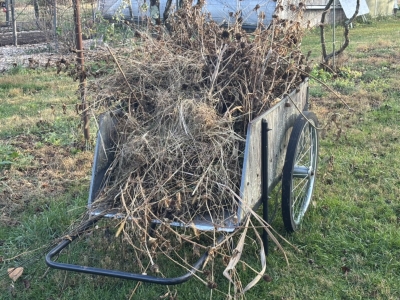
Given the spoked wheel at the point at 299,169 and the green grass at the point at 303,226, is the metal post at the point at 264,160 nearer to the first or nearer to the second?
the spoked wheel at the point at 299,169

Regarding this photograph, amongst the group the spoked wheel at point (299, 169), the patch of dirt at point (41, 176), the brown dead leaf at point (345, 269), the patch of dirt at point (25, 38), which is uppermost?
the patch of dirt at point (25, 38)

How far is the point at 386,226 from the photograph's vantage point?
12.3 ft

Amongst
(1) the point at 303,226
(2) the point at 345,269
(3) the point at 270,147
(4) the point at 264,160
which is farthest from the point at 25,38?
(2) the point at 345,269

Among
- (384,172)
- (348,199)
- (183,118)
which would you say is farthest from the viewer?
(384,172)

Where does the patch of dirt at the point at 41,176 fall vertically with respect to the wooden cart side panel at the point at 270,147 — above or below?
below

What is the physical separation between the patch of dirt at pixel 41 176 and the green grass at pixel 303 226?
0.06ft

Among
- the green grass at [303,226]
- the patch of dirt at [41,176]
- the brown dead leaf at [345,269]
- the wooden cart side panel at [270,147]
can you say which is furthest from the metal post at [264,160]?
the patch of dirt at [41,176]

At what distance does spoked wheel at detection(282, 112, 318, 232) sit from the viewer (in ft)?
10.6

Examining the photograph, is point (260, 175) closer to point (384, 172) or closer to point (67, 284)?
point (67, 284)

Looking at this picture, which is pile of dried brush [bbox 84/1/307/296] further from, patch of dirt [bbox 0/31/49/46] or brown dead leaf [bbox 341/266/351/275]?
patch of dirt [bbox 0/31/49/46]

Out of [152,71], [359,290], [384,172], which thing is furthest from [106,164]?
[384,172]

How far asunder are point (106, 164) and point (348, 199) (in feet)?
7.37

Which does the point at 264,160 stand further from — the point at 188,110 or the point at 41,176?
the point at 41,176

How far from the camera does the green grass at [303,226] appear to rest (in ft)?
10.4
